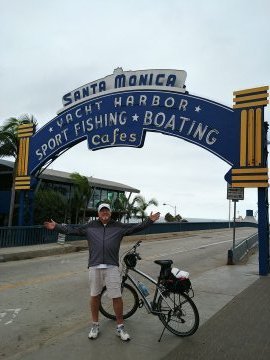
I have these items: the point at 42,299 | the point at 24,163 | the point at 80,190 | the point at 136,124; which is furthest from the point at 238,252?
the point at 80,190

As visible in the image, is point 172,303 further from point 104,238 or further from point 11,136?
point 11,136

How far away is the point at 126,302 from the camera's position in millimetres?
6949

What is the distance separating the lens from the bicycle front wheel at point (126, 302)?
6.84 m

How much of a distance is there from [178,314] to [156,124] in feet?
39.4

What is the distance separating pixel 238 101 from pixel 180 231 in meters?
21.7

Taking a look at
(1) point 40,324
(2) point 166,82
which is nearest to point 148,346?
(1) point 40,324

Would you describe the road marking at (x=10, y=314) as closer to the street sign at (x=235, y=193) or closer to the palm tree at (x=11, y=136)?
the street sign at (x=235, y=193)

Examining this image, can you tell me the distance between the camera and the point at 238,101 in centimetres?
1483

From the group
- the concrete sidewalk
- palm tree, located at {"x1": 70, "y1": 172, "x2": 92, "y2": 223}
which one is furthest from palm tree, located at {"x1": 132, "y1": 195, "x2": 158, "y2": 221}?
the concrete sidewalk

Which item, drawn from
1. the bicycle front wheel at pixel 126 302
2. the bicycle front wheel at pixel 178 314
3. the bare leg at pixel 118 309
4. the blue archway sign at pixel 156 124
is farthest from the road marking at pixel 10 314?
the blue archway sign at pixel 156 124

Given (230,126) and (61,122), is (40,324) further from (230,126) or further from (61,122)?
(61,122)

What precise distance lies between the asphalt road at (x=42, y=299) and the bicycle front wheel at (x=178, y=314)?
1.34m

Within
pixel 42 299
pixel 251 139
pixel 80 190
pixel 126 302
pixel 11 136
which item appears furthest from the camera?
pixel 80 190

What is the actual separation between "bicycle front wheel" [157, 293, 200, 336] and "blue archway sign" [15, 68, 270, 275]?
7.54 m
